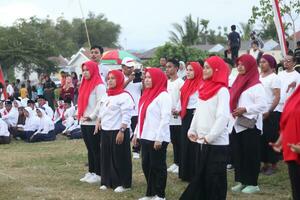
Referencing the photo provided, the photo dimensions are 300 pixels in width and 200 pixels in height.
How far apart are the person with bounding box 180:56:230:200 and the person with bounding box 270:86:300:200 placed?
121cm

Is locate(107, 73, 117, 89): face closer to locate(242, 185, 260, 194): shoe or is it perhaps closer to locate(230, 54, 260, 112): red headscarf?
locate(230, 54, 260, 112): red headscarf

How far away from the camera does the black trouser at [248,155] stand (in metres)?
6.91

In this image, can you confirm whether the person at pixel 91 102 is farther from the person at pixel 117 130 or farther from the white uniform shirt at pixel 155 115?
the white uniform shirt at pixel 155 115

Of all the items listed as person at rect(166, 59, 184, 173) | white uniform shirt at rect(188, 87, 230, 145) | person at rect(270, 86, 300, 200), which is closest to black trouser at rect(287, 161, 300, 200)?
person at rect(270, 86, 300, 200)

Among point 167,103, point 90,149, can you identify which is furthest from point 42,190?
point 167,103

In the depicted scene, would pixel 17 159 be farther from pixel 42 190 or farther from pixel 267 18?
pixel 267 18

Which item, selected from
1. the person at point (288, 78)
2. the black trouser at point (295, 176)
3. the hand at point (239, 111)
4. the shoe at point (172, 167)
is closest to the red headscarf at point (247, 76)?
the hand at point (239, 111)

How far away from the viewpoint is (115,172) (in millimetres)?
7258

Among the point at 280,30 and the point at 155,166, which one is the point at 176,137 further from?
the point at 280,30

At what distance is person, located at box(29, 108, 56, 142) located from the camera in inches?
557

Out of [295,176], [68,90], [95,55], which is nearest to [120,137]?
[95,55]

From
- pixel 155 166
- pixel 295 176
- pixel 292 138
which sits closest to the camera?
pixel 292 138

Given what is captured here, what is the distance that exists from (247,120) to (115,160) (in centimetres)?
184

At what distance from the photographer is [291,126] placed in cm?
412
